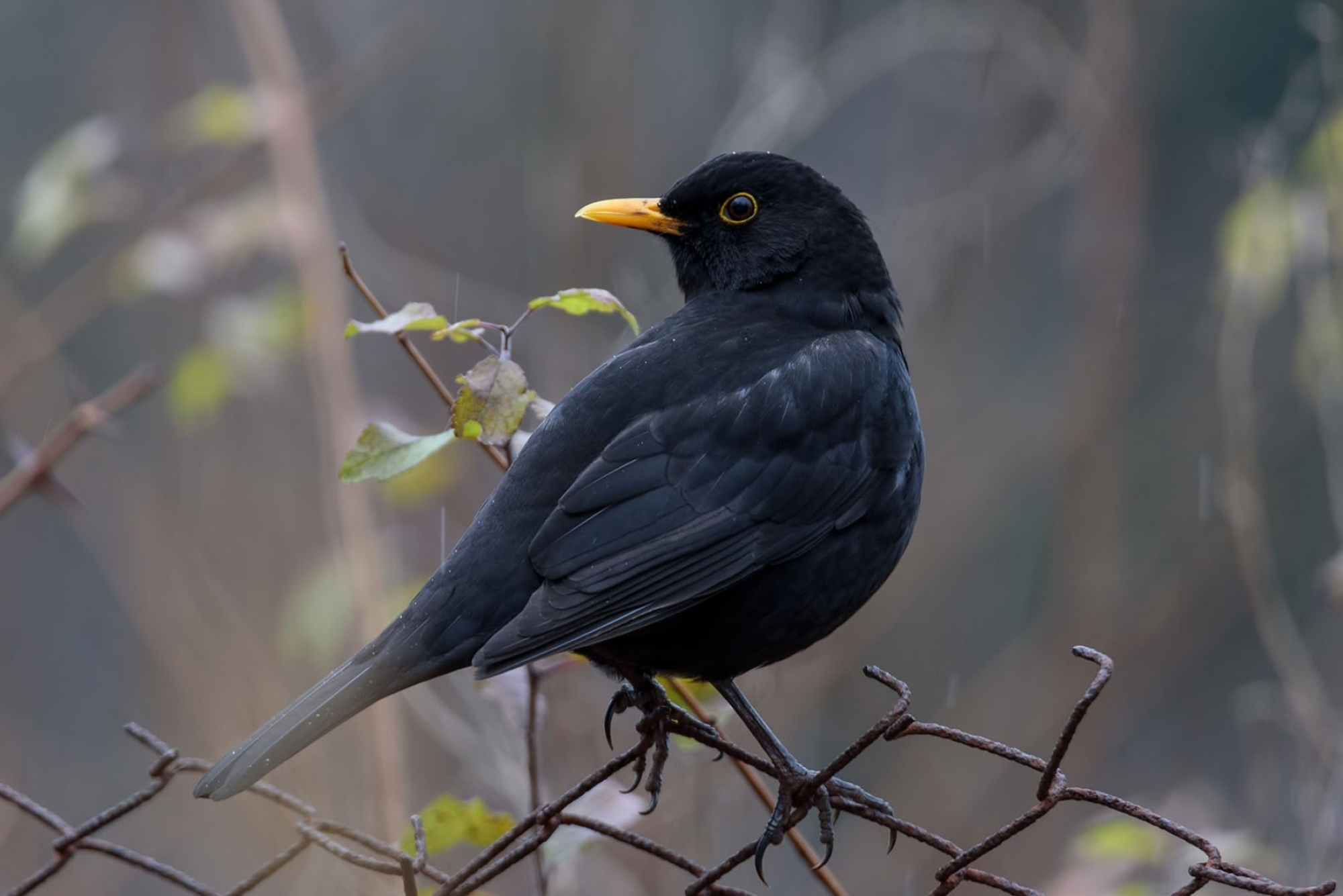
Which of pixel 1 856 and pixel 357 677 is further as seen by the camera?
pixel 1 856

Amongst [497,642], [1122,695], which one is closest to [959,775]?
[1122,695]

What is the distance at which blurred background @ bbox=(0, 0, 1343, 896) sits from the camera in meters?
4.38

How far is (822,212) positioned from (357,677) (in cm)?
177

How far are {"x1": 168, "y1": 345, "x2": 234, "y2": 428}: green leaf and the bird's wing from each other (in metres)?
1.86

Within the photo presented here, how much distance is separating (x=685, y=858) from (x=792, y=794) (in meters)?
0.40

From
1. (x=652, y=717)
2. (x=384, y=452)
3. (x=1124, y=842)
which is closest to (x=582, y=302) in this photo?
(x=384, y=452)

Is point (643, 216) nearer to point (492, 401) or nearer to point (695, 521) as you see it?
point (695, 521)

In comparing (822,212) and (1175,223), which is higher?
(1175,223)

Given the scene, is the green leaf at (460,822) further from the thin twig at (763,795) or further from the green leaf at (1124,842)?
the green leaf at (1124,842)

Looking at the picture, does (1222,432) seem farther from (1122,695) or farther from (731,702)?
(731,702)

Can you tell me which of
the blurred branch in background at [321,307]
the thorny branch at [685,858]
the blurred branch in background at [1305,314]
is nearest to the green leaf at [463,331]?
the thorny branch at [685,858]

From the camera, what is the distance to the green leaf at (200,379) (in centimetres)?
427

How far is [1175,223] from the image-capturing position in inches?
334

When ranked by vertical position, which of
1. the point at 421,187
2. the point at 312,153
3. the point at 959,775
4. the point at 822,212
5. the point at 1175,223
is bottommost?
the point at 959,775
